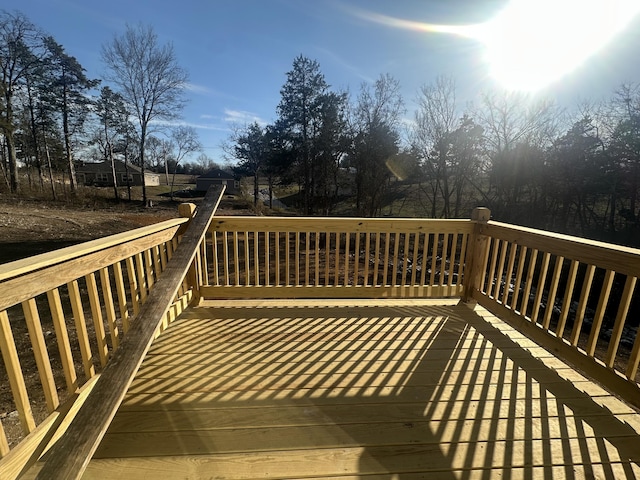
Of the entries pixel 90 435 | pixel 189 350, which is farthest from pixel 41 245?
pixel 90 435

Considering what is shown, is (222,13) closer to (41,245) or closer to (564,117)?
(41,245)

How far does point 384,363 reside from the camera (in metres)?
2.14

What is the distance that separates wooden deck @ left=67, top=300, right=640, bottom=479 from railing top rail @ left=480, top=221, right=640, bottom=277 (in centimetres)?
80

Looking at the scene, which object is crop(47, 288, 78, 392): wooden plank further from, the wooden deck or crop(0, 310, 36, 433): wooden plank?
the wooden deck

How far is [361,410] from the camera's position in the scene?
170 centimetres

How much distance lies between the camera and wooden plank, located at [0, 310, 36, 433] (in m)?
1.06

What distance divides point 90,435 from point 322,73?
17272 millimetres

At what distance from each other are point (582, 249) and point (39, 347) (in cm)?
293

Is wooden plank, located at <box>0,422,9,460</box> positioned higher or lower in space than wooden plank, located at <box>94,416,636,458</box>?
higher

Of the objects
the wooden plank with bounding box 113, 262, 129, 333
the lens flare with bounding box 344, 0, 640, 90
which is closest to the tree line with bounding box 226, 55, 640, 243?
the lens flare with bounding box 344, 0, 640, 90

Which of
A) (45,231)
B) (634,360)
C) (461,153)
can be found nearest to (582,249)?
(634,360)

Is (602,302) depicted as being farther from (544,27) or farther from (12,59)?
(12,59)

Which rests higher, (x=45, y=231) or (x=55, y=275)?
(x=55, y=275)

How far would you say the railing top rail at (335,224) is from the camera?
118 inches
